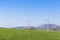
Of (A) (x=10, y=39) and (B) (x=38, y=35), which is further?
(B) (x=38, y=35)

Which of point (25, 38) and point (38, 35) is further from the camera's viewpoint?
point (38, 35)

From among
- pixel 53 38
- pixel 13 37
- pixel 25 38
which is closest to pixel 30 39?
pixel 25 38

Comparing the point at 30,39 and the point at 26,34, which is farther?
the point at 26,34

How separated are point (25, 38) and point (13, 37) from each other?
4.04 ft

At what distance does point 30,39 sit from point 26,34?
167cm

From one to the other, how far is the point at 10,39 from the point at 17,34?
6.37ft

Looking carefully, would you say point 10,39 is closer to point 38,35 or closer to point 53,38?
point 38,35

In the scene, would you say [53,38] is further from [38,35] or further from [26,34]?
[26,34]

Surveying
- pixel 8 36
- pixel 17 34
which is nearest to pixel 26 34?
pixel 17 34

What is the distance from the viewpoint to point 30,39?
60.0 feet

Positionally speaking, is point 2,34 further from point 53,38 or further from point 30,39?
point 53,38

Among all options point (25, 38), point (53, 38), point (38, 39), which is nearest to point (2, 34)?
point (25, 38)

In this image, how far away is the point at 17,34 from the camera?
19422 millimetres

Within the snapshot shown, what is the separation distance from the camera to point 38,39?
60.4ft
